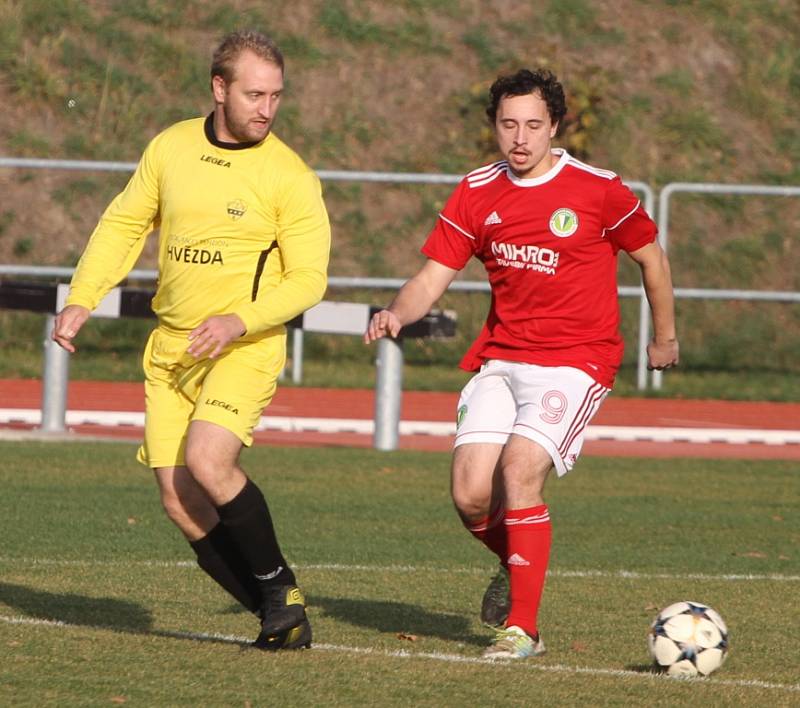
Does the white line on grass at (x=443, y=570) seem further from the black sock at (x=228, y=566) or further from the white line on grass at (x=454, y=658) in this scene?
the black sock at (x=228, y=566)

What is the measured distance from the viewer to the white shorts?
654 centimetres

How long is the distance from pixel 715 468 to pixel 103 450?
14.4ft

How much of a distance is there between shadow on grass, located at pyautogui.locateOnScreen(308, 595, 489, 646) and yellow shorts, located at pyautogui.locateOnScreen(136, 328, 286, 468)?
46.7 inches

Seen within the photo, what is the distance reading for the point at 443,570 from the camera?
8.63 m

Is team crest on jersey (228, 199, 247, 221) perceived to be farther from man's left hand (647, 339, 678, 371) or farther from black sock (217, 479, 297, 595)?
man's left hand (647, 339, 678, 371)

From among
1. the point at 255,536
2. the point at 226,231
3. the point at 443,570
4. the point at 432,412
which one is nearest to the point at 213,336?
the point at 226,231

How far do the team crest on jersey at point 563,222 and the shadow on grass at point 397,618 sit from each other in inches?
61.1

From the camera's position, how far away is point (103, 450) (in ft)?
41.6

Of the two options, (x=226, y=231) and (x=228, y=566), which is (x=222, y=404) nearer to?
(x=226, y=231)

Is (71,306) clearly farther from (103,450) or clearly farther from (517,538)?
(103,450)

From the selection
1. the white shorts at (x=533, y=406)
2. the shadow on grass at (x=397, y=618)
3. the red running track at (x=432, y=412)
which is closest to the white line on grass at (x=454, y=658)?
the shadow on grass at (x=397, y=618)

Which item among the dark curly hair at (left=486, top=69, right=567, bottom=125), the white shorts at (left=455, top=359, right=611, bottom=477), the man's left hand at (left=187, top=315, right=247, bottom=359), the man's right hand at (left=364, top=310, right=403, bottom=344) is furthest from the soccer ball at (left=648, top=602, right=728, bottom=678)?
the dark curly hair at (left=486, top=69, right=567, bottom=125)

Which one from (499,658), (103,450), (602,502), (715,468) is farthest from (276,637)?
(715,468)

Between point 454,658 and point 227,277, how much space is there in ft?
5.02
